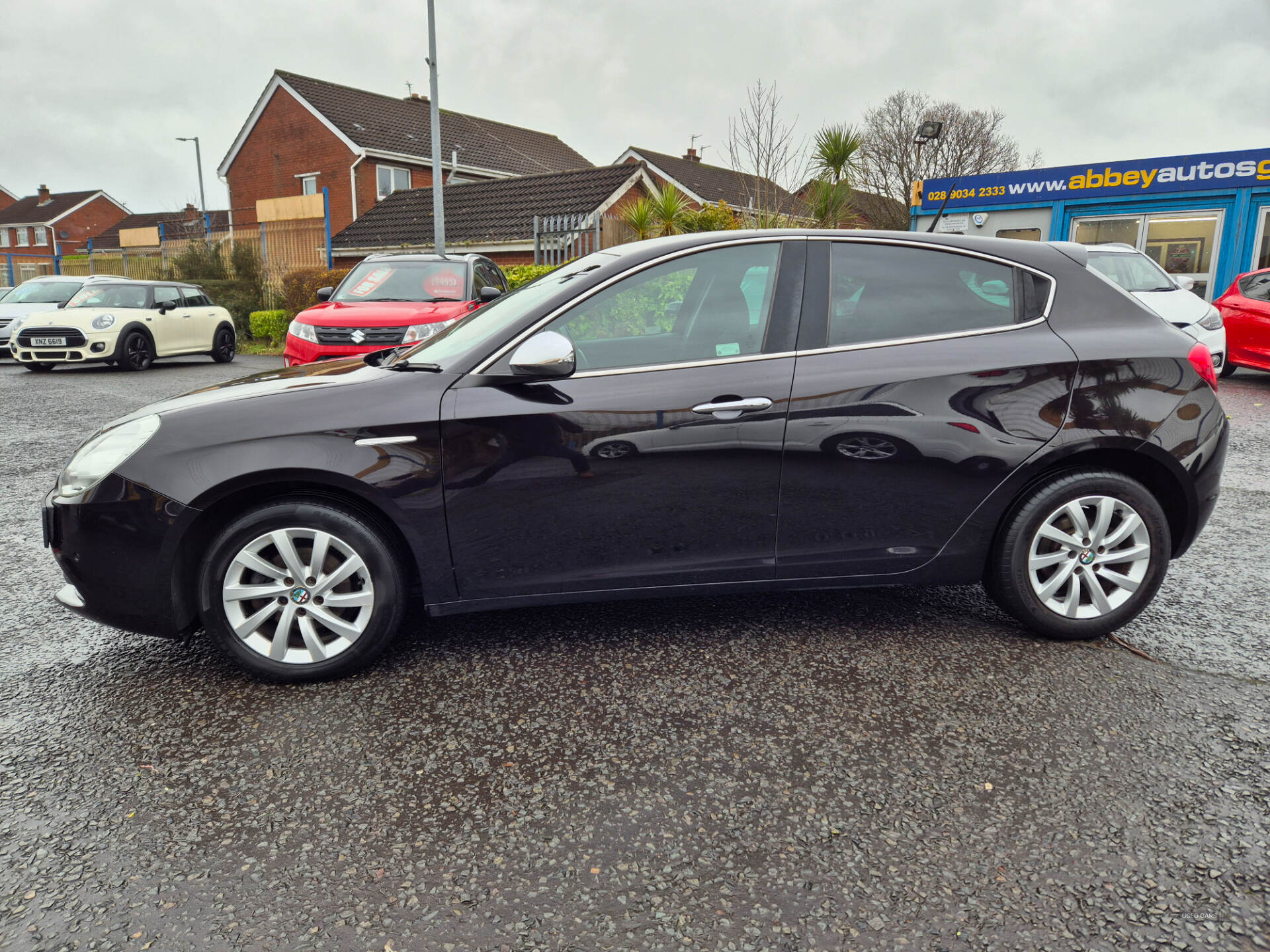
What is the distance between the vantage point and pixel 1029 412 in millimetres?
3434

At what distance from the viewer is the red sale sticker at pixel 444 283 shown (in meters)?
10.1

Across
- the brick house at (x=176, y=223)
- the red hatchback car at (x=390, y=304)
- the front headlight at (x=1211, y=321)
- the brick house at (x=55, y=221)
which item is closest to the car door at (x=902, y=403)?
the red hatchback car at (x=390, y=304)

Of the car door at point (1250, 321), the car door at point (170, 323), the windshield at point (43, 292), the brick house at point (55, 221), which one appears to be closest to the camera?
the car door at point (1250, 321)

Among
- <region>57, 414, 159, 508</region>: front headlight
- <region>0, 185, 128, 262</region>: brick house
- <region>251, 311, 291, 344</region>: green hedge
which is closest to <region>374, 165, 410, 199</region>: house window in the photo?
<region>251, 311, 291, 344</region>: green hedge

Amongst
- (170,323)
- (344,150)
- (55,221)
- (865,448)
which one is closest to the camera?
(865,448)

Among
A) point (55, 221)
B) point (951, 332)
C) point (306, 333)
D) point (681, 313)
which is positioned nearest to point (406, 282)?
point (306, 333)

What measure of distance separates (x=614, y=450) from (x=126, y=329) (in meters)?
14.2

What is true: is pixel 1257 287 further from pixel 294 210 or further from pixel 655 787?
pixel 294 210

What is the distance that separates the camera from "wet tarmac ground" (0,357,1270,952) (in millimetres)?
2074

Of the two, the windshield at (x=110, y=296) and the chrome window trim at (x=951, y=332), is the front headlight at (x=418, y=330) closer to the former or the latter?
the chrome window trim at (x=951, y=332)

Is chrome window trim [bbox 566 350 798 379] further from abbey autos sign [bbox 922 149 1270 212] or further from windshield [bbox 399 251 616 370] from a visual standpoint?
abbey autos sign [bbox 922 149 1270 212]

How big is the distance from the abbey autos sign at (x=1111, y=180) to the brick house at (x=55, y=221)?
6813 cm

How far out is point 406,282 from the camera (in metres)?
10.3

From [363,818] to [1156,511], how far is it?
3.12 m
